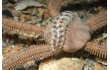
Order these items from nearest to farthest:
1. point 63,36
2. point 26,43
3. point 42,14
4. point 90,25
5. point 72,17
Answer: point 63,36, point 72,17, point 90,25, point 26,43, point 42,14

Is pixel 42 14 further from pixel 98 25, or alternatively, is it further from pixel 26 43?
pixel 98 25

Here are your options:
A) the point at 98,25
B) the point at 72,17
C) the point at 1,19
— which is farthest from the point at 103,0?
the point at 1,19

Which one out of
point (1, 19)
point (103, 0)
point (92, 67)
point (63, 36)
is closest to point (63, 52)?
point (63, 36)

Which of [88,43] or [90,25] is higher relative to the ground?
[90,25]

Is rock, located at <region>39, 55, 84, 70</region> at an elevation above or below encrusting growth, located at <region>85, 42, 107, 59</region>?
below

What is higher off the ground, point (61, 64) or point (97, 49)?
point (97, 49)

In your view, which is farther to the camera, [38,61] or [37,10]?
[37,10]

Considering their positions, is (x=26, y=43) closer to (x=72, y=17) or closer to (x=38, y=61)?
(x=38, y=61)

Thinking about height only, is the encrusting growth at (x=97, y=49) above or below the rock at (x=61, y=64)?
above

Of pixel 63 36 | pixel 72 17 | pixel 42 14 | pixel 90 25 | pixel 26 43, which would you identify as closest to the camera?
pixel 63 36

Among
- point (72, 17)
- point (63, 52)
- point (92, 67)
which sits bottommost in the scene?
point (92, 67)
